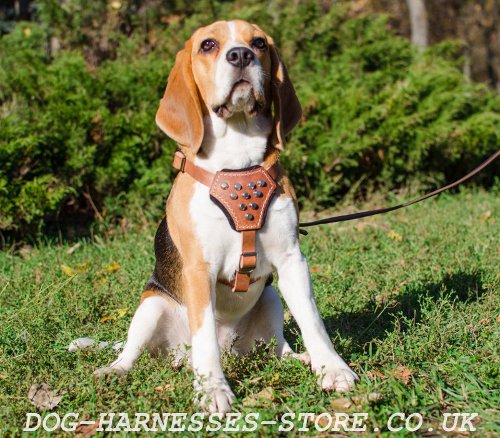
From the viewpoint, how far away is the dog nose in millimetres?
3156

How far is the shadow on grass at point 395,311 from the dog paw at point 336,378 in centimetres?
55

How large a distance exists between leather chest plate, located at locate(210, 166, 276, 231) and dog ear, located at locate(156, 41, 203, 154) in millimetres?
260

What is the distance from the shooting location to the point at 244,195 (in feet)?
10.2

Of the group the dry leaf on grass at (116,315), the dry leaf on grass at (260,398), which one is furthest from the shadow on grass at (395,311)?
the dry leaf on grass at (116,315)

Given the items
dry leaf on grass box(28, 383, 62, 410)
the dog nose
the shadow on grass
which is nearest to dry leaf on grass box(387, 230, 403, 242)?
the shadow on grass

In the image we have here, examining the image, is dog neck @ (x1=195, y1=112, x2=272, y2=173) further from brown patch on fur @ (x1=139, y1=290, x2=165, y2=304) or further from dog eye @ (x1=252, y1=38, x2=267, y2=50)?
brown patch on fur @ (x1=139, y1=290, x2=165, y2=304)

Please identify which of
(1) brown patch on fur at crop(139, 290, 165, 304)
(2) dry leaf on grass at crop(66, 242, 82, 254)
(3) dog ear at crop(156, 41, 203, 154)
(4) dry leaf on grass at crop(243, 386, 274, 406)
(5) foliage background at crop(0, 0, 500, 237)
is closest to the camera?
(4) dry leaf on grass at crop(243, 386, 274, 406)

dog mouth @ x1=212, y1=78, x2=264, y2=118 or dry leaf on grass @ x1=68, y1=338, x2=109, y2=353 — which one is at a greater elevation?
dog mouth @ x1=212, y1=78, x2=264, y2=118

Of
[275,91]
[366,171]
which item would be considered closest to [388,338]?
[275,91]

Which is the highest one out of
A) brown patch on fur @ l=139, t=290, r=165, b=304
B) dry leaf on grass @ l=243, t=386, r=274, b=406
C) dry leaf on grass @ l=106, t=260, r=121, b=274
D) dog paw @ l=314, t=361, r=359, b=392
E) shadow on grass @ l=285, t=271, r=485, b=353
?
A: brown patch on fur @ l=139, t=290, r=165, b=304

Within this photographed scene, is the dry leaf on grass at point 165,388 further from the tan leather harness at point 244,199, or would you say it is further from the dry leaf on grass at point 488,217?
the dry leaf on grass at point 488,217

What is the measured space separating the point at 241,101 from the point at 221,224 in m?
0.65

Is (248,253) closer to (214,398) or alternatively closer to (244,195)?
(244,195)

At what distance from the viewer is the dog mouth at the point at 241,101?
317 cm
